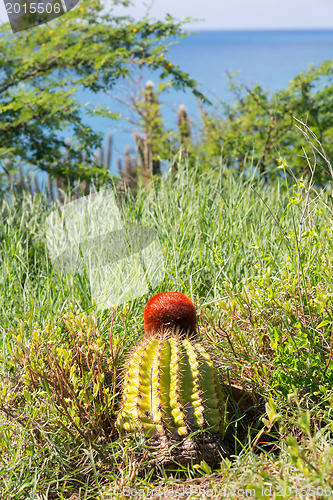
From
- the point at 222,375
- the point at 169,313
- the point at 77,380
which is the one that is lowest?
the point at 222,375

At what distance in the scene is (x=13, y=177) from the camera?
26.2 feet

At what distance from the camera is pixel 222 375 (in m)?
2.27

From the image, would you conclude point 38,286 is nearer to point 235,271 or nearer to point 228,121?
point 235,271

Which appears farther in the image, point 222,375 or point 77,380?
point 222,375

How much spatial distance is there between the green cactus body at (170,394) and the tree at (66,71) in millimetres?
4388

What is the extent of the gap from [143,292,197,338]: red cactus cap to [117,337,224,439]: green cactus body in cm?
13

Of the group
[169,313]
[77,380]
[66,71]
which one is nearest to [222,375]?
[169,313]

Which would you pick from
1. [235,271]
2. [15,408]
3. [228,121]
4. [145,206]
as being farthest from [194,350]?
[228,121]

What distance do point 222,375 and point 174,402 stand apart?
489mm

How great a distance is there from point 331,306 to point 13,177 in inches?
270

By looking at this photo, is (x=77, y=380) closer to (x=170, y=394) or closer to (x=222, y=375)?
(x=170, y=394)

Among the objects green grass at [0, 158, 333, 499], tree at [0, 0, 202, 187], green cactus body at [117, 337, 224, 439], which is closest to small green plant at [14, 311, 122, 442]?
green grass at [0, 158, 333, 499]

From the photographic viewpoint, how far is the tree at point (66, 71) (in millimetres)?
6125

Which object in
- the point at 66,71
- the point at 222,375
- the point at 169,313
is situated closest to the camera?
the point at 169,313
